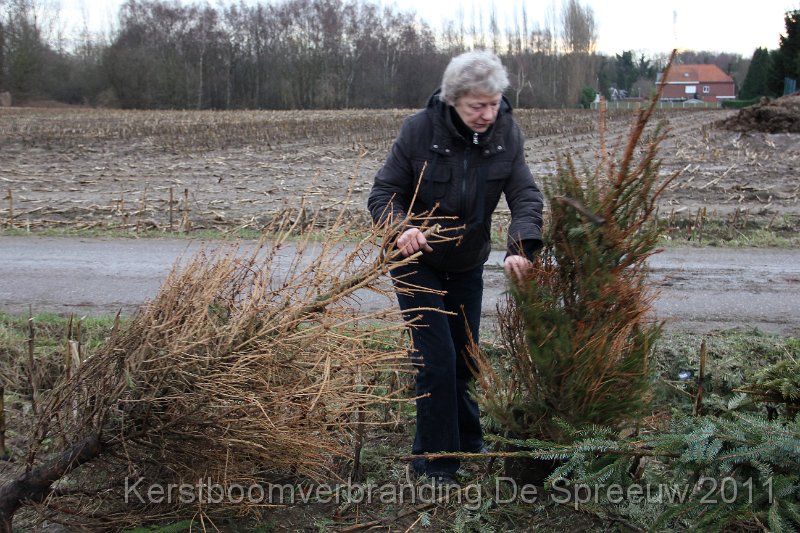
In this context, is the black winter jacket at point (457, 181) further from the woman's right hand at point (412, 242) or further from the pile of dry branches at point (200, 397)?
the pile of dry branches at point (200, 397)

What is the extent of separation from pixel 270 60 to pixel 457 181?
3119 inches

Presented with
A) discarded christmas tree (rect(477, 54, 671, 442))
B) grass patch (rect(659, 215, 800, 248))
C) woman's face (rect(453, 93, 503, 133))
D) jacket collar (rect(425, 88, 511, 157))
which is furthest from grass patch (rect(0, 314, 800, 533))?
grass patch (rect(659, 215, 800, 248))

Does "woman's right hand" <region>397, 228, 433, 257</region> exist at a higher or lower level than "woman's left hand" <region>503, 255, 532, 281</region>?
higher

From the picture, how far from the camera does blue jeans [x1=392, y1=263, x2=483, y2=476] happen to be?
3928 millimetres

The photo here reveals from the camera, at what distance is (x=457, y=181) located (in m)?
3.81

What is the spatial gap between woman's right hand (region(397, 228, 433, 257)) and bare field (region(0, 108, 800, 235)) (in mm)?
311

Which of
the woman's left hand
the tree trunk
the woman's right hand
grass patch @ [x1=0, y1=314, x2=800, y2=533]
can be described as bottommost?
grass patch @ [x1=0, y1=314, x2=800, y2=533]

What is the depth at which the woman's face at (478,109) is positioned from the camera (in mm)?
3666

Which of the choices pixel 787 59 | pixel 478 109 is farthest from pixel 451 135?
pixel 787 59

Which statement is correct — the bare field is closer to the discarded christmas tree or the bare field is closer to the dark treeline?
the discarded christmas tree

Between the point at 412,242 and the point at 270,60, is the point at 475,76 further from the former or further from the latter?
the point at 270,60

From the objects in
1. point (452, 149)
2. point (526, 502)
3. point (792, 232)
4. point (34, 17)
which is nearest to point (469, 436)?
point (526, 502)

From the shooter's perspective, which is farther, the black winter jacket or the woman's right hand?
the black winter jacket

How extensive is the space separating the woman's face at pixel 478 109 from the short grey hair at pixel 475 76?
0.08ft
